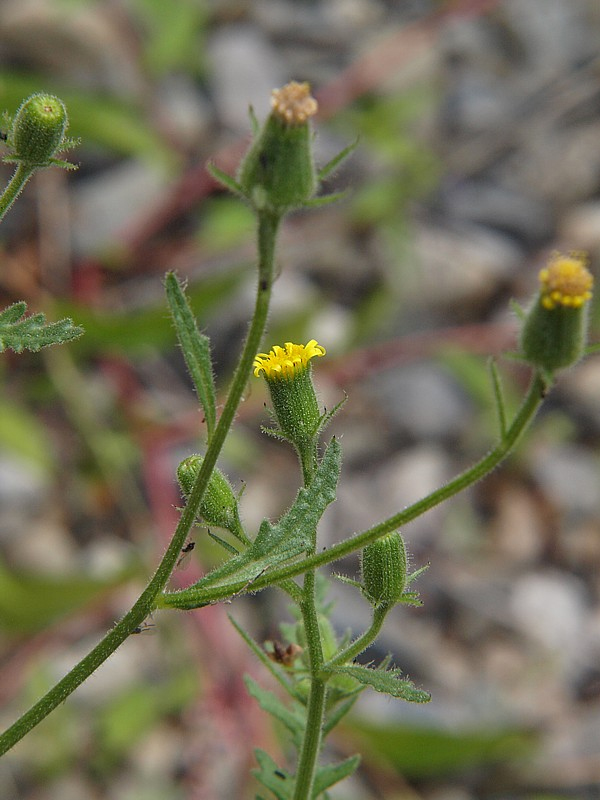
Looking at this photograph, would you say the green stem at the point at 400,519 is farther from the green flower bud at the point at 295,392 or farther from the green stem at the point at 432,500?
the green flower bud at the point at 295,392

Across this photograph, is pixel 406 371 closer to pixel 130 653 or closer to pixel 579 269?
pixel 130 653

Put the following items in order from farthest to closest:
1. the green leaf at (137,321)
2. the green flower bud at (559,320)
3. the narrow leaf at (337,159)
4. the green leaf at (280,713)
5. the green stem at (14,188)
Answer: the green leaf at (137,321) → the green leaf at (280,713) → the green stem at (14,188) → the green flower bud at (559,320) → the narrow leaf at (337,159)

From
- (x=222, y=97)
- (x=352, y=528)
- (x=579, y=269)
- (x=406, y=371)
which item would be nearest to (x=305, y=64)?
(x=222, y=97)

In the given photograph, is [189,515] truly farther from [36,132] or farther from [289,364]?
[36,132]

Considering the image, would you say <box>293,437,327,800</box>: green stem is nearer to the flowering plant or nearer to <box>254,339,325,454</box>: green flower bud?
the flowering plant

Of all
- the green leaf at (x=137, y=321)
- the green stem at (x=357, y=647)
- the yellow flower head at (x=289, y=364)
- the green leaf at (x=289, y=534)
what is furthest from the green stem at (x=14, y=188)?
the green leaf at (x=137, y=321)

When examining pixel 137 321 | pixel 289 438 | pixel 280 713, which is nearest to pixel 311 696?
pixel 280 713
